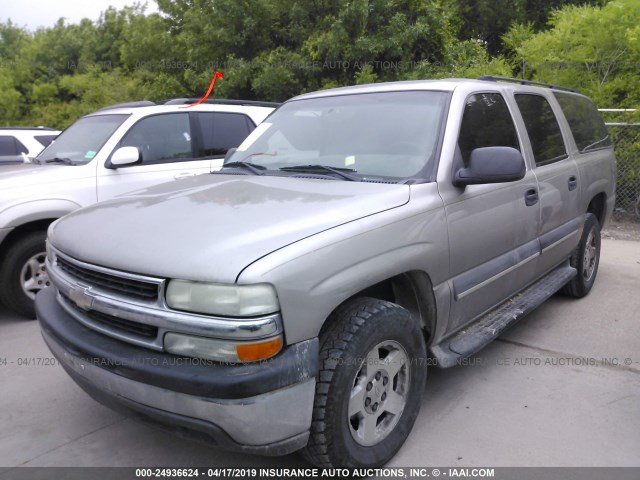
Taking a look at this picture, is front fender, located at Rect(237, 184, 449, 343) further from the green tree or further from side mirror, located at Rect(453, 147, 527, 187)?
the green tree

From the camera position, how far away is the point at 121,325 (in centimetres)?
237

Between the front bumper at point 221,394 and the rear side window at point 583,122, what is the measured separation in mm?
3657

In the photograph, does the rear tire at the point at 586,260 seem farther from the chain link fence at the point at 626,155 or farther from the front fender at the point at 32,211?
the front fender at the point at 32,211

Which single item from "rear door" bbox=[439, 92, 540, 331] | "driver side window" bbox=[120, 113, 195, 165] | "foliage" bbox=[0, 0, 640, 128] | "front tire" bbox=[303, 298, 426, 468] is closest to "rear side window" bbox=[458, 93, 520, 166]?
"rear door" bbox=[439, 92, 540, 331]

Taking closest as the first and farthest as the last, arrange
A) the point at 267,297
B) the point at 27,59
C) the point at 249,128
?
the point at 267,297
the point at 249,128
the point at 27,59

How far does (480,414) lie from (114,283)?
2143 mm

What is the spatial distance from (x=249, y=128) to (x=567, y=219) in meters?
3.63

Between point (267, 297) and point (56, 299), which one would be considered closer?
point (267, 297)

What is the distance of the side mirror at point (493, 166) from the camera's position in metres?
2.96

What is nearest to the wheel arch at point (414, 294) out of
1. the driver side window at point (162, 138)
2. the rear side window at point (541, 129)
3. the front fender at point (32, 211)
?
the rear side window at point (541, 129)

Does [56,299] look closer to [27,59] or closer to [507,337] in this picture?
[507,337]

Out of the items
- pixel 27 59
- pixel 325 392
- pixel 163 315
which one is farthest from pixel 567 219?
pixel 27 59

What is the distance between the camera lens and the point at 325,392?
2.28 m

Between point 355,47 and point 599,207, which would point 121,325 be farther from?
point 355,47
